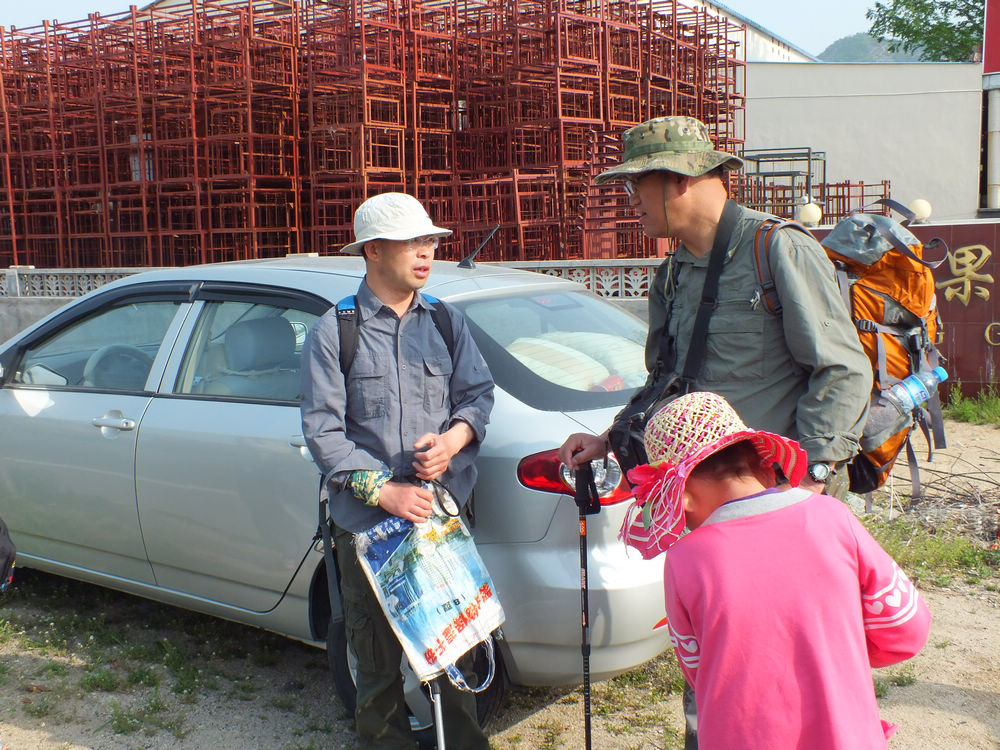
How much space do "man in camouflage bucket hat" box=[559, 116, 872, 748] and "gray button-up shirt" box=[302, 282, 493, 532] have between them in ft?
1.42

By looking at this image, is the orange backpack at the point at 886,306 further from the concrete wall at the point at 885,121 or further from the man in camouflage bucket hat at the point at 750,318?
the concrete wall at the point at 885,121

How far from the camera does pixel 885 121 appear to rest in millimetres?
25875

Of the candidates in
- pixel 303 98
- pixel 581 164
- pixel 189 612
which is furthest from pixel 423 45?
pixel 189 612

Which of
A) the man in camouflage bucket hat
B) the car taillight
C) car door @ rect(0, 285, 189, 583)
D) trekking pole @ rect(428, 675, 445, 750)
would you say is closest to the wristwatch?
the man in camouflage bucket hat

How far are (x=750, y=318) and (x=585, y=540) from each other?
31.8 inches

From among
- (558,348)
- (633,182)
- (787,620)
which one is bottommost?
(787,620)

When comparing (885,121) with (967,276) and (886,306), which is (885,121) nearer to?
(967,276)

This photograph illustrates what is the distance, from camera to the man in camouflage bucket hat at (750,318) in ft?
7.82

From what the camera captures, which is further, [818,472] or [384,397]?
[384,397]

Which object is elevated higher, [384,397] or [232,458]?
[384,397]

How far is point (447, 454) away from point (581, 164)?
10.7 m

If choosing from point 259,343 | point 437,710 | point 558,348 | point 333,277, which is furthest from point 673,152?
point 259,343

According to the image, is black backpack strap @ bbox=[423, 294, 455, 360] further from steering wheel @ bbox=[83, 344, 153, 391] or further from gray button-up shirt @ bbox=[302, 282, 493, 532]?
steering wheel @ bbox=[83, 344, 153, 391]

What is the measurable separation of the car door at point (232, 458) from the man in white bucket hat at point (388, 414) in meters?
0.53
